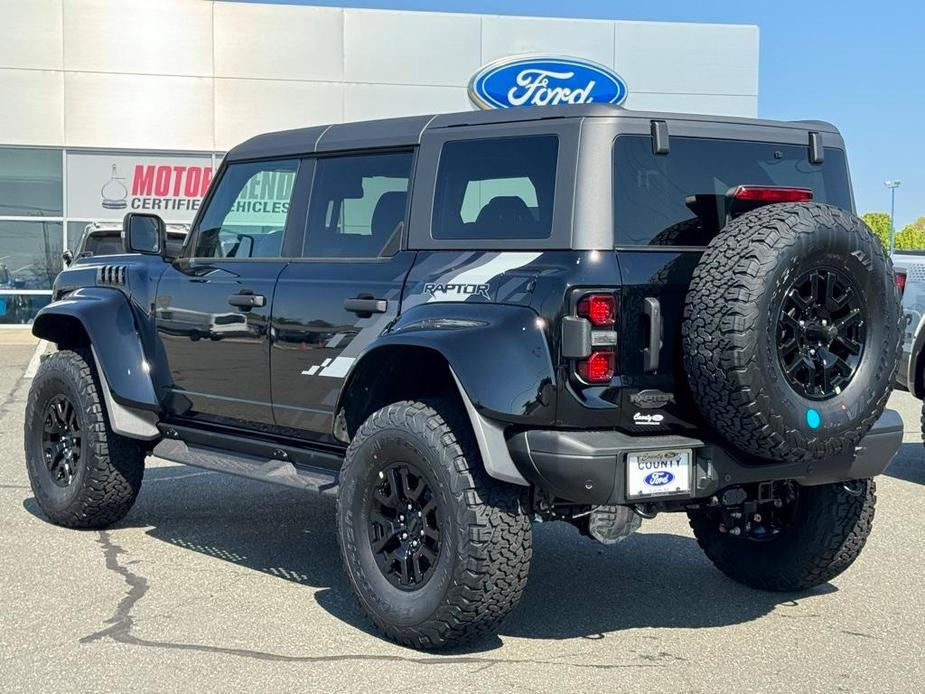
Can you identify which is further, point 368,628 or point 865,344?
point 368,628

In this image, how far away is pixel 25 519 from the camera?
701cm

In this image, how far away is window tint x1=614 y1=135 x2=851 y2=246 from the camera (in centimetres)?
459

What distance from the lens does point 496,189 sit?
4.94 metres

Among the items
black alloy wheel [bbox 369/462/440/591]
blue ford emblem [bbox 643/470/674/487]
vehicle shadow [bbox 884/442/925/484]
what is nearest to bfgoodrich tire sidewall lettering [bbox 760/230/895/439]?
blue ford emblem [bbox 643/470/674/487]

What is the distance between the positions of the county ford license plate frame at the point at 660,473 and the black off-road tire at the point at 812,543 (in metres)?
0.98

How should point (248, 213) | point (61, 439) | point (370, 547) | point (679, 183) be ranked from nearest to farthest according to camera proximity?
point (679, 183)
point (370, 547)
point (248, 213)
point (61, 439)

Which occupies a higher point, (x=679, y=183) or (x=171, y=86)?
(x=171, y=86)

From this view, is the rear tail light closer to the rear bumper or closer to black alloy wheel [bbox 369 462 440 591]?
the rear bumper

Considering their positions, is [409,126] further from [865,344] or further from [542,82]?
[542,82]

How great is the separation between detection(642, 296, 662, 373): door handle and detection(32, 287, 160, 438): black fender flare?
9.64 feet

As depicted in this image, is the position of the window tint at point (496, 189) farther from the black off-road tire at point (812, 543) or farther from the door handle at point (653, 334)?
the black off-road tire at point (812, 543)

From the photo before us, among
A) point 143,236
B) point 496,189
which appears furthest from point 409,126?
point 143,236

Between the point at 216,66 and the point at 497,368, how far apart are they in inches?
724

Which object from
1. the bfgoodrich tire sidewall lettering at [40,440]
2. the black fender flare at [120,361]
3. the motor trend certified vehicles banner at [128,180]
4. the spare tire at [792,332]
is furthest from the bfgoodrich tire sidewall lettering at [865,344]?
the motor trend certified vehicles banner at [128,180]
